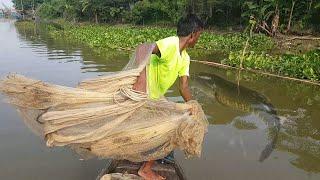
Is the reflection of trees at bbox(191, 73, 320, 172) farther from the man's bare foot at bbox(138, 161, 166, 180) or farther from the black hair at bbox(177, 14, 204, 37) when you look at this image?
the black hair at bbox(177, 14, 204, 37)

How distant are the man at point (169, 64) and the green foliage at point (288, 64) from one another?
25.3ft

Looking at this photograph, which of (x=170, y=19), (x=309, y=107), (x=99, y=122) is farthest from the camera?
(x=170, y=19)

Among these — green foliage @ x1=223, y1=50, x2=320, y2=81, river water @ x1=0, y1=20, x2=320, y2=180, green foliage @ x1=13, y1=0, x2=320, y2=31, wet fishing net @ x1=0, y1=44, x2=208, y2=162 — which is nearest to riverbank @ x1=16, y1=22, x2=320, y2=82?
green foliage @ x1=223, y1=50, x2=320, y2=81

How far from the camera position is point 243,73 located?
40.2 ft

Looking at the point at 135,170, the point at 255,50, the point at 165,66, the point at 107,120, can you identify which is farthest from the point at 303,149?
the point at 255,50

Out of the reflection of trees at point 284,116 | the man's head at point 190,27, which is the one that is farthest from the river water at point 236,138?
the man's head at point 190,27

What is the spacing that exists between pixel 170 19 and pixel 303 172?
2688 centimetres

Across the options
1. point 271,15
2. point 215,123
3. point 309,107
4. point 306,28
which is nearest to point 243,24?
point 271,15

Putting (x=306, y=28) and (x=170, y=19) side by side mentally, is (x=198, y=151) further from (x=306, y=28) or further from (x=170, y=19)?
(x=170, y=19)

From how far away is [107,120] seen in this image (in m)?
3.33

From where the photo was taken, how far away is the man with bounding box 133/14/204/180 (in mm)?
3559

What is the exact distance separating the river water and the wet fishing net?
1.87 meters

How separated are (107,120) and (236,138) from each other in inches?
144

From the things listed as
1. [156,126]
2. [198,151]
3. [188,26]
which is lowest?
[198,151]
